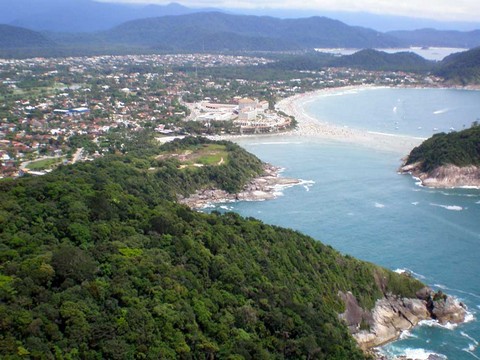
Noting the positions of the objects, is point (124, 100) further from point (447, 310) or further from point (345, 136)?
point (447, 310)

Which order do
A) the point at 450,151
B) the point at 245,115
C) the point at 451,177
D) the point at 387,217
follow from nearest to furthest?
the point at 387,217 < the point at 451,177 < the point at 450,151 < the point at 245,115

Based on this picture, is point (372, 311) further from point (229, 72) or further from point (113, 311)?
point (229, 72)

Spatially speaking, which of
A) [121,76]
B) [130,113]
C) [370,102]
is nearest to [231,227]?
[130,113]

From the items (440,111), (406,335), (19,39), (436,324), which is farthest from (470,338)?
(19,39)

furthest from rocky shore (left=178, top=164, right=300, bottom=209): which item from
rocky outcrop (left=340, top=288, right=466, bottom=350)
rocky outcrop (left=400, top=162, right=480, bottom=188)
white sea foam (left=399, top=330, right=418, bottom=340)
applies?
white sea foam (left=399, top=330, right=418, bottom=340)

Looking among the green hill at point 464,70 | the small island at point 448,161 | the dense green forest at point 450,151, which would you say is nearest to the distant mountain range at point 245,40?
the green hill at point 464,70

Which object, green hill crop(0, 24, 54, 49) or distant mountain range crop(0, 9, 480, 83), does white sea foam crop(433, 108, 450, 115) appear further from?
green hill crop(0, 24, 54, 49)

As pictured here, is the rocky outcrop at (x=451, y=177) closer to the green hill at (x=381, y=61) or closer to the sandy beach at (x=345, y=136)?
the sandy beach at (x=345, y=136)
